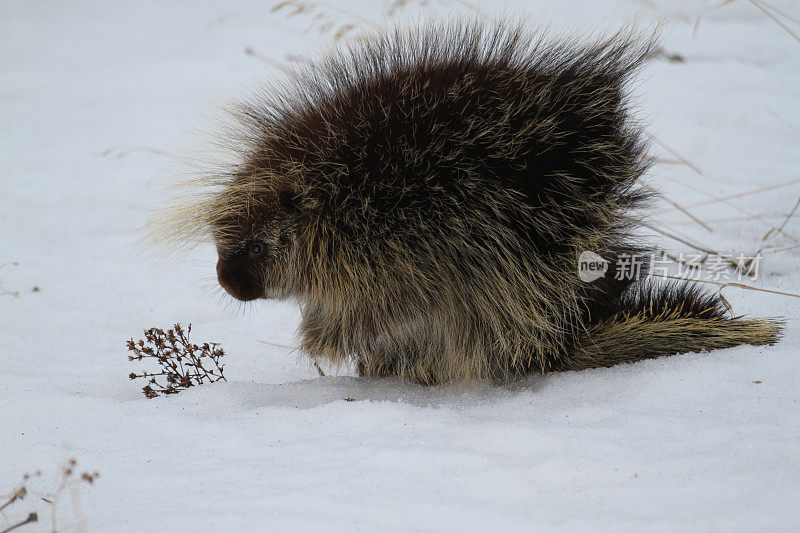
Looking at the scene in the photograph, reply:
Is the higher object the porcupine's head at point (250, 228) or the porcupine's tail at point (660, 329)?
the porcupine's head at point (250, 228)

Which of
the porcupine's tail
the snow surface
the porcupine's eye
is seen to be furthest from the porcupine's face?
the porcupine's tail

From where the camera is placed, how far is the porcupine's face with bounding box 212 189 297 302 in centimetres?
214

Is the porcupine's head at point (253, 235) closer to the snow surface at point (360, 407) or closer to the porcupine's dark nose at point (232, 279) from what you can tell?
the porcupine's dark nose at point (232, 279)

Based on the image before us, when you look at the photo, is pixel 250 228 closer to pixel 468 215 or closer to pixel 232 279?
pixel 232 279

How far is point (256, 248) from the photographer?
2.18 metres

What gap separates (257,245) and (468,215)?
667mm

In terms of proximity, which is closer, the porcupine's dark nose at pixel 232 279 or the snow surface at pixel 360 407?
the snow surface at pixel 360 407

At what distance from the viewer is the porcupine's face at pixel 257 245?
2.14m

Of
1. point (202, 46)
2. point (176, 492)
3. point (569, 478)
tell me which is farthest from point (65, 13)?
point (569, 478)

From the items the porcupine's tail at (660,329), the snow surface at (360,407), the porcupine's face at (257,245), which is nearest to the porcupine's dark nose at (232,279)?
the porcupine's face at (257,245)

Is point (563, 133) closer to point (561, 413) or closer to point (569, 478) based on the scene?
point (561, 413)

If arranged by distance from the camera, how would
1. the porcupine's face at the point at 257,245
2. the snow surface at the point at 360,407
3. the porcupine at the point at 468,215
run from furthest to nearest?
the porcupine's face at the point at 257,245 < the porcupine at the point at 468,215 < the snow surface at the point at 360,407

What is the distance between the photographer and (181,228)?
228 cm

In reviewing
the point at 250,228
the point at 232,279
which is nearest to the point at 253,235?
the point at 250,228
